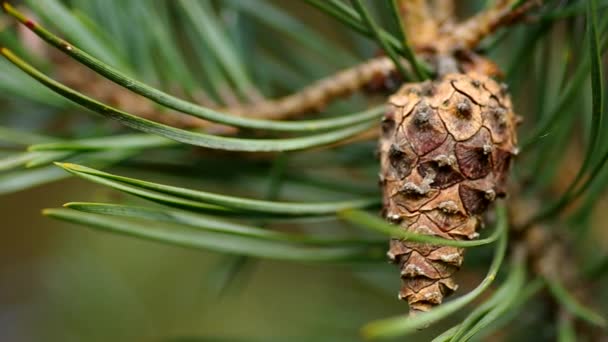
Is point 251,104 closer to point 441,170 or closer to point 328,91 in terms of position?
point 328,91

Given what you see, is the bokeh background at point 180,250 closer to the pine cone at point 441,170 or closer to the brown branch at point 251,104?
the brown branch at point 251,104

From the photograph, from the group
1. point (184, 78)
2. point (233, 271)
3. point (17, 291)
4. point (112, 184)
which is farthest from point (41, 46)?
point (17, 291)

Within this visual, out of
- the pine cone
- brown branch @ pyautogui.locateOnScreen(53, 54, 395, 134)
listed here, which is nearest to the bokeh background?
brown branch @ pyautogui.locateOnScreen(53, 54, 395, 134)

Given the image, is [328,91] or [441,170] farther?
[328,91]

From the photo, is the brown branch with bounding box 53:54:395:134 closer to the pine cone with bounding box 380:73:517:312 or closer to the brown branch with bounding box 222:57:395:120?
the brown branch with bounding box 222:57:395:120

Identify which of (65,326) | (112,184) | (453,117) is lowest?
(112,184)

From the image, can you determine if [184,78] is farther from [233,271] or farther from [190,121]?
[233,271]

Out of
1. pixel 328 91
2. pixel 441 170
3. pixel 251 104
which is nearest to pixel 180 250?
pixel 251 104

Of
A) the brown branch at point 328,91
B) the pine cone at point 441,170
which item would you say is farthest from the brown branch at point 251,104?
the pine cone at point 441,170
